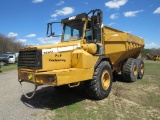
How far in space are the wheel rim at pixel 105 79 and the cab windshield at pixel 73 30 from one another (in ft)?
5.29

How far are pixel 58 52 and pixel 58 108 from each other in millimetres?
1704

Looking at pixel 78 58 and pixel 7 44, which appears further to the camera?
pixel 7 44

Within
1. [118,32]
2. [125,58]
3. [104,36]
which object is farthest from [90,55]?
[125,58]

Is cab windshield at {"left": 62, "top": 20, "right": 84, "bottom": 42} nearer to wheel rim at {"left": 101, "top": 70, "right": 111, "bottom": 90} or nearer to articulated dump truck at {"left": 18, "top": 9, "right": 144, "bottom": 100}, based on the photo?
articulated dump truck at {"left": 18, "top": 9, "right": 144, "bottom": 100}

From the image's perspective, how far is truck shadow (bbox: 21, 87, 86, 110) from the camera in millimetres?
7109

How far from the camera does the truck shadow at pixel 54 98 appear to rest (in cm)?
711

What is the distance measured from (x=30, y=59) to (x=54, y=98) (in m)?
1.86

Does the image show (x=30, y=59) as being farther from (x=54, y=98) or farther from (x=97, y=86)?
(x=97, y=86)

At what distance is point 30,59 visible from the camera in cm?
692

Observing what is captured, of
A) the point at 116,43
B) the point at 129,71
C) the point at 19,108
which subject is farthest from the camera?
the point at 129,71

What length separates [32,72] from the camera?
675 cm

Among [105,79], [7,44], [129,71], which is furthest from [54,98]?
[7,44]

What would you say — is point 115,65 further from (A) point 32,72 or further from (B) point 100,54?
(A) point 32,72

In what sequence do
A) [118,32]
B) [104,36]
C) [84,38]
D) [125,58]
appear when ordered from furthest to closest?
[125,58], [118,32], [104,36], [84,38]
